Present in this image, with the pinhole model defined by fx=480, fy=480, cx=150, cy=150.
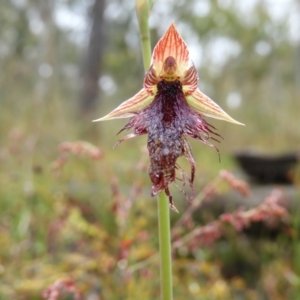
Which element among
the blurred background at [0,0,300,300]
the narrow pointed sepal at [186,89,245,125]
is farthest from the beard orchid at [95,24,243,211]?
the blurred background at [0,0,300,300]

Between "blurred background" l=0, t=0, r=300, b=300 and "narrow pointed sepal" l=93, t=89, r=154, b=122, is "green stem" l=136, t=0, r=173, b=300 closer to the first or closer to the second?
"narrow pointed sepal" l=93, t=89, r=154, b=122

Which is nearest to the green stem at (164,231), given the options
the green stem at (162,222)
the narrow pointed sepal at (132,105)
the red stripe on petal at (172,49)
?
the green stem at (162,222)

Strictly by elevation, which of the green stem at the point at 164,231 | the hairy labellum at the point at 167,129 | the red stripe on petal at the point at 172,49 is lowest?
the green stem at the point at 164,231

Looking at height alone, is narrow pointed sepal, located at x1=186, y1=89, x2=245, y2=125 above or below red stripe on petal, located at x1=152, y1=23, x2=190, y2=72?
below

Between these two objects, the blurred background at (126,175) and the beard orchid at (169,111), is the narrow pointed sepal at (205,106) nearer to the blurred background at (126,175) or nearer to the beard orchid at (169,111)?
the beard orchid at (169,111)

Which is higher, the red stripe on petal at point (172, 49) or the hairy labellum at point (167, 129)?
the red stripe on petal at point (172, 49)

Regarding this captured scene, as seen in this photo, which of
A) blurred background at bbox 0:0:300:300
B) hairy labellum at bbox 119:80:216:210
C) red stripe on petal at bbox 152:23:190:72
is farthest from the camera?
blurred background at bbox 0:0:300:300
